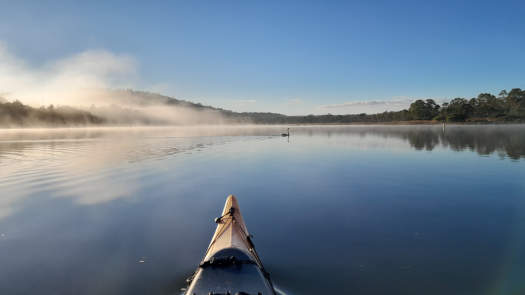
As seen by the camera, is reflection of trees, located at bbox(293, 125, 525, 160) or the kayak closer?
the kayak

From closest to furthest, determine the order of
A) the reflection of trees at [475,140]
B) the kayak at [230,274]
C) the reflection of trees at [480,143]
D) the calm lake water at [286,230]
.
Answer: the kayak at [230,274], the calm lake water at [286,230], the reflection of trees at [480,143], the reflection of trees at [475,140]

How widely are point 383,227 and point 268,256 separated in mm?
4567

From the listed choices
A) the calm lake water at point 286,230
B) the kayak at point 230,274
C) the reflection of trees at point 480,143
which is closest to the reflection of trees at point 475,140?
the reflection of trees at point 480,143

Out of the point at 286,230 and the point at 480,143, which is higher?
the point at 480,143

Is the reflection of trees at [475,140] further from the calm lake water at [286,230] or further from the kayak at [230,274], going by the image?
the kayak at [230,274]

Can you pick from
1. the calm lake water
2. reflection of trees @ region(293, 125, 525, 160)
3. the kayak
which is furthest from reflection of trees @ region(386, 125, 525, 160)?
the kayak

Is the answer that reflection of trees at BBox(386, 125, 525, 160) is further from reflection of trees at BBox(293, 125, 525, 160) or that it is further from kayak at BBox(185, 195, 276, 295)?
kayak at BBox(185, 195, 276, 295)

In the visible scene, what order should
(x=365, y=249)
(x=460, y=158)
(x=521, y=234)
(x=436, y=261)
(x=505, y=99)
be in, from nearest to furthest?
(x=436, y=261) → (x=365, y=249) → (x=521, y=234) → (x=460, y=158) → (x=505, y=99)

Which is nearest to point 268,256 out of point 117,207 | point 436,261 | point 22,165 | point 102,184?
point 436,261

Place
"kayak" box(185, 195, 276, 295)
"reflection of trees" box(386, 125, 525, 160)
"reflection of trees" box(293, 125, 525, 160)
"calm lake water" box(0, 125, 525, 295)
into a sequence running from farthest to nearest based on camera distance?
"reflection of trees" box(293, 125, 525, 160) → "reflection of trees" box(386, 125, 525, 160) → "calm lake water" box(0, 125, 525, 295) → "kayak" box(185, 195, 276, 295)

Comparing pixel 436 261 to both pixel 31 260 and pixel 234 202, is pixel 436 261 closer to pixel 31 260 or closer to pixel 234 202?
pixel 234 202

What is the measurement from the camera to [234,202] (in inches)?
346

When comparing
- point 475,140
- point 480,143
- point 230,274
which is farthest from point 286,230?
point 475,140

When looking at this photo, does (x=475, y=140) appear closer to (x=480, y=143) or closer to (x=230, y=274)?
(x=480, y=143)
